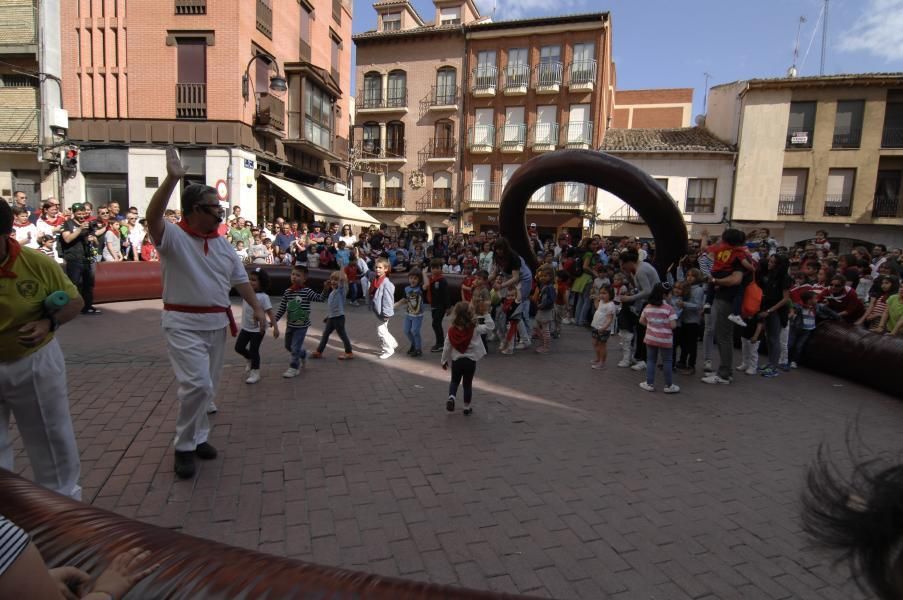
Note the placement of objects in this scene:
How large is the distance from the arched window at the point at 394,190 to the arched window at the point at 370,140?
6.19ft

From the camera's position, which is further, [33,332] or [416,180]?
[416,180]

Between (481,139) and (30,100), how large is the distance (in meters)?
21.9

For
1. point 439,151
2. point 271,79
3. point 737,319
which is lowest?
point 737,319

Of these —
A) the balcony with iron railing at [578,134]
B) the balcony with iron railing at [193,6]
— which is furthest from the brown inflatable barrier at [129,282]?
the balcony with iron railing at [578,134]

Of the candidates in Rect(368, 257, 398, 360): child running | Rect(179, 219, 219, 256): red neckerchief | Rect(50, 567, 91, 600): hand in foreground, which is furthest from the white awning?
Rect(50, 567, 91, 600): hand in foreground

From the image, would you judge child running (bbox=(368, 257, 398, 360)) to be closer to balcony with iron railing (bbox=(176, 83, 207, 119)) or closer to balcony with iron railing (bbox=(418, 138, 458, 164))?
balcony with iron railing (bbox=(176, 83, 207, 119))

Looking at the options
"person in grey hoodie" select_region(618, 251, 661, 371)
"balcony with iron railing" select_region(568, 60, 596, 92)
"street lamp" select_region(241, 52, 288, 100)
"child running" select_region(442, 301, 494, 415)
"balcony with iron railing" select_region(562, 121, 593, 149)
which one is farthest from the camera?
"balcony with iron railing" select_region(562, 121, 593, 149)

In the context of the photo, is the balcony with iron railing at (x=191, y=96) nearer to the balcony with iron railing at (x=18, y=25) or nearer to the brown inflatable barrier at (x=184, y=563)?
the balcony with iron railing at (x=18, y=25)

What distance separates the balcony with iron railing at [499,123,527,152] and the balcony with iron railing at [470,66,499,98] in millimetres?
2324

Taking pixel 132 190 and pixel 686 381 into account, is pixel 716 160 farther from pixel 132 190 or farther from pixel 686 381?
pixel 132 190

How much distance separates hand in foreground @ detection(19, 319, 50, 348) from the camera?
244 centimetres

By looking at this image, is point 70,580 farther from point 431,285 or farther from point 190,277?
point 431,285

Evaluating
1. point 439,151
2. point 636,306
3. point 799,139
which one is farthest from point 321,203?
point 799,139

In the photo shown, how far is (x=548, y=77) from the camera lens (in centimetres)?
3005
